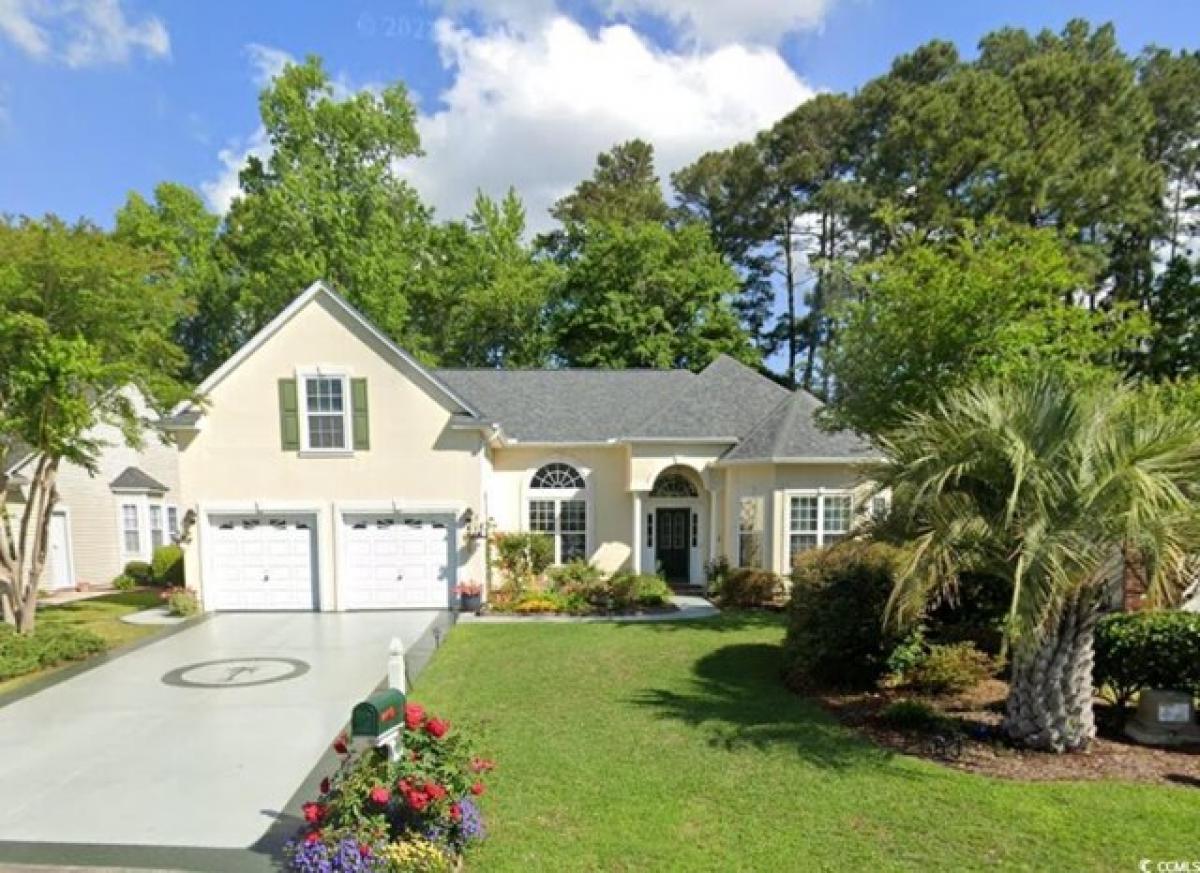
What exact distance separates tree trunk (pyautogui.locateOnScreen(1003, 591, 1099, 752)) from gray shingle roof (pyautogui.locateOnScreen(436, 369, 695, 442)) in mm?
12266

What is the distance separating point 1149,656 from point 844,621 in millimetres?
3307

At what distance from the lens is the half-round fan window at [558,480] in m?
18.1

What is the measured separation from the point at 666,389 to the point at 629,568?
6.16m

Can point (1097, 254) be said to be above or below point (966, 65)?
below

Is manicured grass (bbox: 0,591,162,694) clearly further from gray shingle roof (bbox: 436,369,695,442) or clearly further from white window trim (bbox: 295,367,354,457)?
gray shingle roof (bbox: 436,369,695,442)

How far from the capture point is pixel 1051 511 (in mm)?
5953

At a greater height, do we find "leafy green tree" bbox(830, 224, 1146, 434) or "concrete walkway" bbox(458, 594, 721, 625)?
"leafy green tree" bbox(830, 224, 1146, 434)

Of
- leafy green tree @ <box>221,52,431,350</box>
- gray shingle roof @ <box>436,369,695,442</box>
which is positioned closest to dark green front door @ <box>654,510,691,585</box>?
gray shingle roof @ <box>436,369,695,442</box>

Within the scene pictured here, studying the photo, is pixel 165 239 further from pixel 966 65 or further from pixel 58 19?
pixel 966 65

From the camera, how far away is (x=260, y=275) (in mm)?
26578

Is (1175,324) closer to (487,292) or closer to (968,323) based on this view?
(968,323)

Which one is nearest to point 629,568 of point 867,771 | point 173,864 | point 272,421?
point 272,421

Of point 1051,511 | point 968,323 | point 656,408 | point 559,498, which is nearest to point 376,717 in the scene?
point 1051,511

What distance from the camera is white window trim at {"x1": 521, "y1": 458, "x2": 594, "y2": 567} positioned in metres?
17.8
